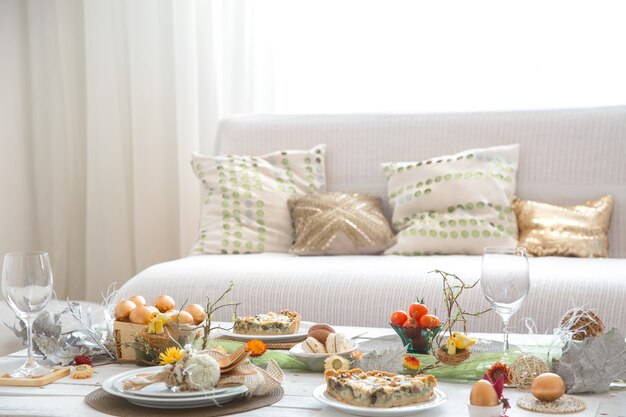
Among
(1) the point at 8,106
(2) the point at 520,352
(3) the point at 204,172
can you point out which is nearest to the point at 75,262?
(1) the point at 8,106

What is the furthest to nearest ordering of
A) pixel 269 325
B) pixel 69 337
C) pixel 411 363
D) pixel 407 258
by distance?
pixel 407 258
pixel 269 325
pixel 69 337
pixel 411 363

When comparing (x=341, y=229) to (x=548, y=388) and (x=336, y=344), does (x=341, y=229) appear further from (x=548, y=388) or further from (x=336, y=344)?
(x=548, y=388)

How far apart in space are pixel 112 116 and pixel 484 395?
3.29m

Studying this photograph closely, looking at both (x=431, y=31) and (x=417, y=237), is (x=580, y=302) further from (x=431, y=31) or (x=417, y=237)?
(x=431, y=31)

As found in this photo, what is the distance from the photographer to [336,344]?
1546mm

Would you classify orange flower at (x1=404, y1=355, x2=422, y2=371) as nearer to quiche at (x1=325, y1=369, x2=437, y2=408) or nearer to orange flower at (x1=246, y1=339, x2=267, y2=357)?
quiche at (x1=325, y1=369, x2=437, y2=408)

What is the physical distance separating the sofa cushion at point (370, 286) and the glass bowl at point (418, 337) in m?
0.78

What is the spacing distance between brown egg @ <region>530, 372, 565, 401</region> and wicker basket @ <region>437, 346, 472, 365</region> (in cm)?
19

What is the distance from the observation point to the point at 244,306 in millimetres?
2570

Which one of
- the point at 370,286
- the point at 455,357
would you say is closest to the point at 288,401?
the point at 455,357

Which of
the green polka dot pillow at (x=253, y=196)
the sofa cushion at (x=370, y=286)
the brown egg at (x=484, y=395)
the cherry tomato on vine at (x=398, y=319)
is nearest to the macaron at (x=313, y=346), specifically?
the cherry tomato on vine at (x=398, y=319)

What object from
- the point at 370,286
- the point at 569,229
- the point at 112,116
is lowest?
the point at 370,286

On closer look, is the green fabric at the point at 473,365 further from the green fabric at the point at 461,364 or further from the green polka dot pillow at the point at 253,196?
the green polka dot pillow at the point at 253,196

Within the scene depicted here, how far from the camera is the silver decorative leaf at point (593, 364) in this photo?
1359mm
